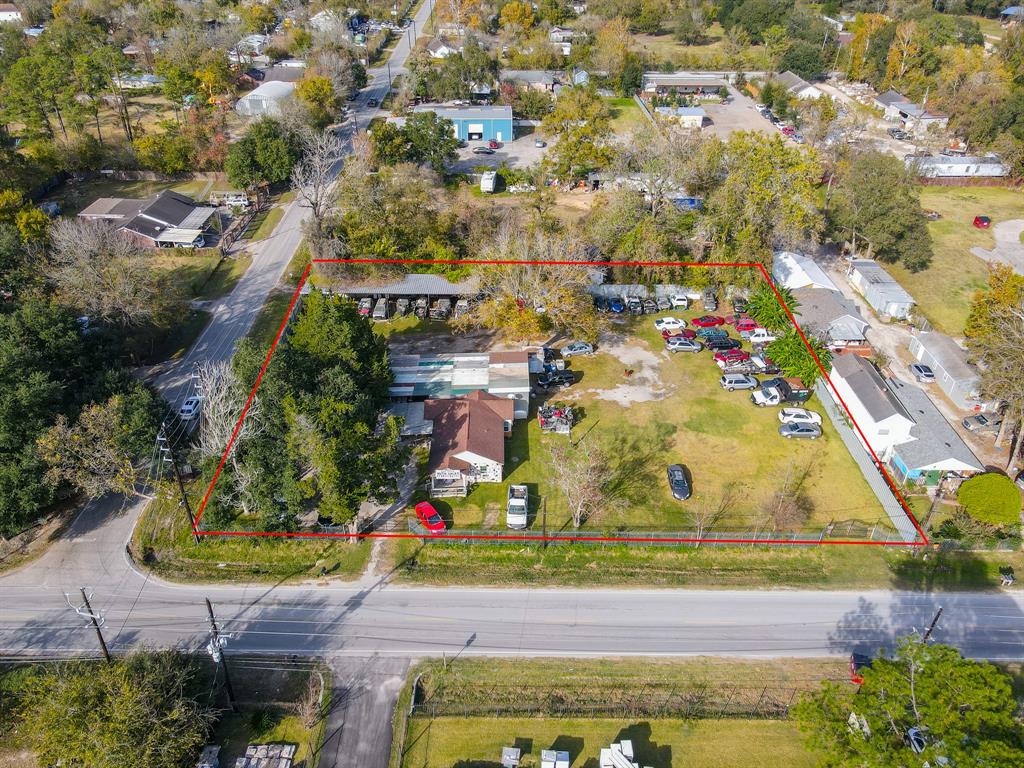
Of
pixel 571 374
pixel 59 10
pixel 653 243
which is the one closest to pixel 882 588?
pixel 571 374

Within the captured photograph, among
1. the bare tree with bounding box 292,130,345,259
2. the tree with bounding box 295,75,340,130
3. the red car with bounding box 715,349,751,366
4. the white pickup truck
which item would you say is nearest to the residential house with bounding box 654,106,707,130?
the tree with bounding box 295,75,340,130

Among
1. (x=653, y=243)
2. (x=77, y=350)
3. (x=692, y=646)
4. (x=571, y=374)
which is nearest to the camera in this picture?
(x=692, y=646)

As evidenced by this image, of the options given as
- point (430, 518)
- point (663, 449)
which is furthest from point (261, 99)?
point (663, 449)

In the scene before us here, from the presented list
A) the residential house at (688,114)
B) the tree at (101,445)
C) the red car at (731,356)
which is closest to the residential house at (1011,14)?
the residential house at (688,114)

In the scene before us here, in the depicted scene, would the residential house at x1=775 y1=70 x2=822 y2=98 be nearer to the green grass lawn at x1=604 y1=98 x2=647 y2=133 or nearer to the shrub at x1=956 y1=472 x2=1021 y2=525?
the green grass lawn at x1=604 y1=98 x2=647 y2=133

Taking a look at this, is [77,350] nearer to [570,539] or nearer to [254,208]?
[570,539]
